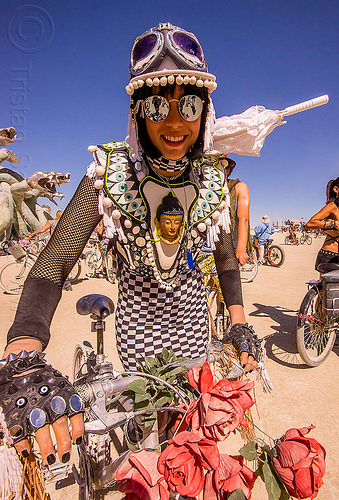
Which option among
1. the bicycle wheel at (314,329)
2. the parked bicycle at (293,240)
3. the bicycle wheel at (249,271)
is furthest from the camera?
the parked bicycle at (293,240)

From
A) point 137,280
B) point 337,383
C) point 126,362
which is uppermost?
point 137,280

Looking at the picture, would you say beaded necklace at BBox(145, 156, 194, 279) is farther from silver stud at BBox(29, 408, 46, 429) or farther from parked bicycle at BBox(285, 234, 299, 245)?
parked bicycle at BBox(285, 234, 299, 245)

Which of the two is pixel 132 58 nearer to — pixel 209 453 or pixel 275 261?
pixel 209 453

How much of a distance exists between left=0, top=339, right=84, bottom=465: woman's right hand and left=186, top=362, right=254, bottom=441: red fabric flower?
290 millimetres

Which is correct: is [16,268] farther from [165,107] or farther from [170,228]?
[165,107]

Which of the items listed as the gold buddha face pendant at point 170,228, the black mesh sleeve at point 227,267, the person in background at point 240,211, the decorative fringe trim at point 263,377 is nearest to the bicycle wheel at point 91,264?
the person in background at point 240,211

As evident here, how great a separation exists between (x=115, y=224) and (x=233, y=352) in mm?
780

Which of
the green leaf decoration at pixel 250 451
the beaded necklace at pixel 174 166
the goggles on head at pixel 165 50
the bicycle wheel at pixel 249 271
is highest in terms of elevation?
the goggles on head at pixel 165 50

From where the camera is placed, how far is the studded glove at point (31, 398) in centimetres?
63

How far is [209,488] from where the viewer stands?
24.7 inches

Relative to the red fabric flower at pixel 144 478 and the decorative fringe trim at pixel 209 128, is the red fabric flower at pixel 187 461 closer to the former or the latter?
the red fabric flower at pixel 144 478

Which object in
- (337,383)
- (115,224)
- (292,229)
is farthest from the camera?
(292,229)

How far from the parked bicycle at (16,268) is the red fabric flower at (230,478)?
24.5 feet

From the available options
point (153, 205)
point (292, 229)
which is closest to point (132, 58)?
point (153, 205)
